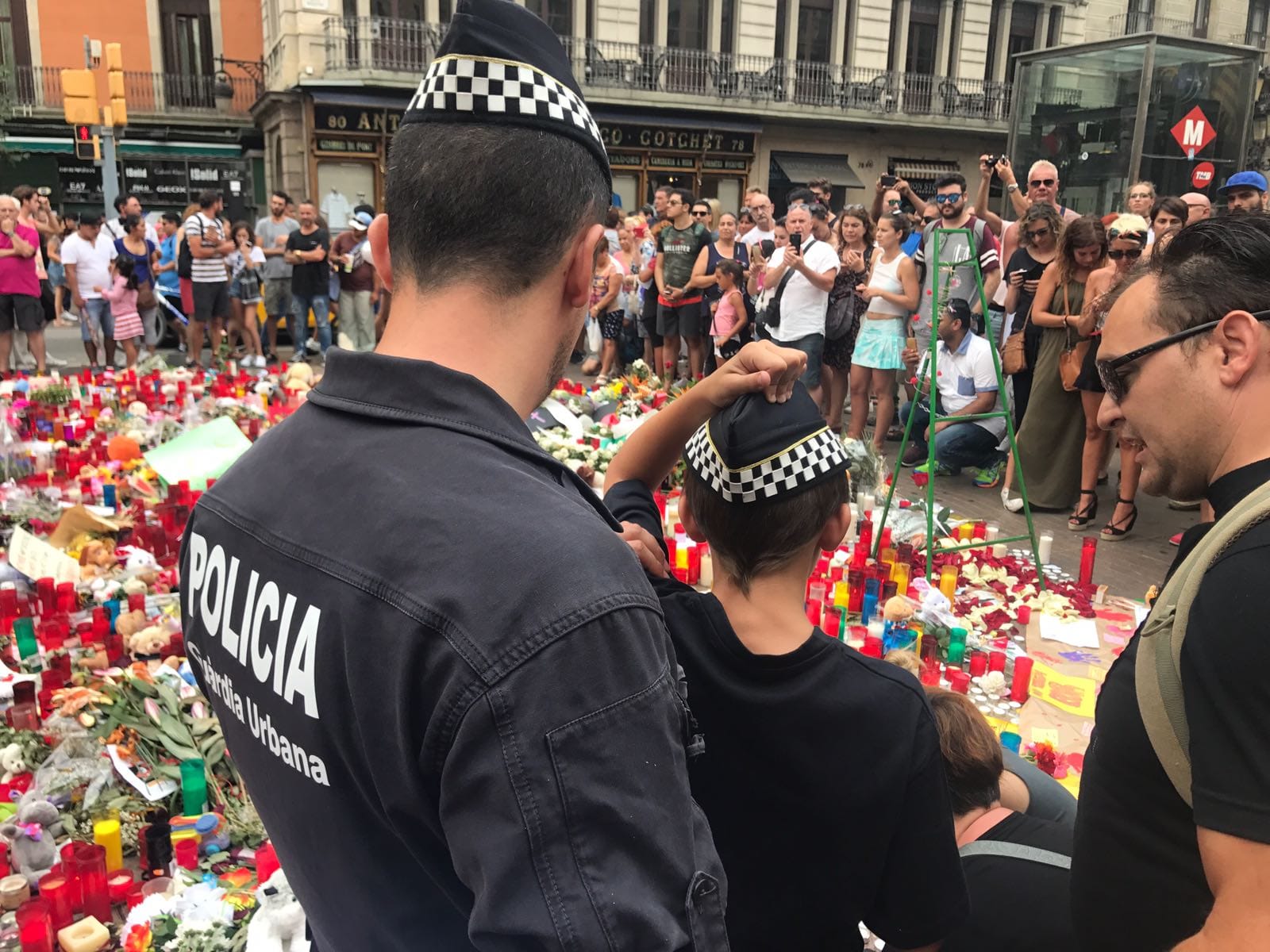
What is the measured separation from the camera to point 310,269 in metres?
12.2

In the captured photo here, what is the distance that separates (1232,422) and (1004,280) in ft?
21.2

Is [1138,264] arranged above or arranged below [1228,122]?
below

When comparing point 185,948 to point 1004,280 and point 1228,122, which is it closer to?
point 1004,280

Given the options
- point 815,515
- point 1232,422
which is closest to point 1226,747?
point 1232,422

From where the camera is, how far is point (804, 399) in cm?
199

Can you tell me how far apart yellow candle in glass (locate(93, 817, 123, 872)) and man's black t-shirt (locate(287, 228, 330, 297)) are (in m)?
10.0

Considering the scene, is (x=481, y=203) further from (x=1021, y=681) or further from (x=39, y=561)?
(x=39, y=561)

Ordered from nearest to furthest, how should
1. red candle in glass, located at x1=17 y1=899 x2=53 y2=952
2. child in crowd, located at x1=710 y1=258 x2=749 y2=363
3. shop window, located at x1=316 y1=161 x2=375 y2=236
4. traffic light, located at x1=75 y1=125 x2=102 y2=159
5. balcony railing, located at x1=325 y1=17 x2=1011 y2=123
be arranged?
red candle in glass, located at x1=17 y1=899 x2=53 y2=952 → child in crowd, located at x1=710 y1=258 x2=749 y2=363 → traffic light, located at x1=75 y1=125 x2=102 y2=159 → shop window, located at x1=316 y1=161 x2=375 y2=236 → balcony railing, located at x1=325 y1=17 x2=1011 y2=123

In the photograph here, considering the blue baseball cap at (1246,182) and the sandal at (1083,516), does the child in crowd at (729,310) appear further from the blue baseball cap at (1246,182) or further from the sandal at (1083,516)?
the blue baseball cap at (1246,182)

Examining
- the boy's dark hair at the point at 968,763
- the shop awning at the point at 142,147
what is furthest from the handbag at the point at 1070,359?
the shop awning at the point at 142,147

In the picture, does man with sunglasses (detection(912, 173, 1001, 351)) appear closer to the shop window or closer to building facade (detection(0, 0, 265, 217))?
the shop window

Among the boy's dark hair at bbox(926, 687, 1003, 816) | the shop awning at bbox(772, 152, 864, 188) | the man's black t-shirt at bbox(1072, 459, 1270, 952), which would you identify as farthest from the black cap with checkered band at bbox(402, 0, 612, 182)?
the shop awning at bbox(772, 152, 864, 188)

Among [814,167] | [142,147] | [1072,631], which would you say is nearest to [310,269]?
[1072,631]

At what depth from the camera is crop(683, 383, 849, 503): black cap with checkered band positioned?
5.92 feet
